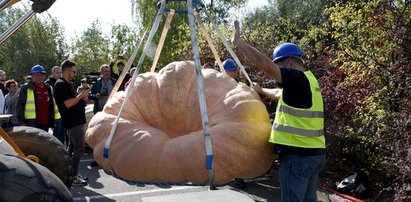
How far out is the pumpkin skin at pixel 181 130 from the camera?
3.06m

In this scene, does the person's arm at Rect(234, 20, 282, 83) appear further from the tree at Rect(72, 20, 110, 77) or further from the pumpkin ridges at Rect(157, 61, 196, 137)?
the tree at Rect(72, 20, 110, 77)

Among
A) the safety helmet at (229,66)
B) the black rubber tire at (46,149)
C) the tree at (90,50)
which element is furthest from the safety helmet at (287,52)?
the tree at (90,50)

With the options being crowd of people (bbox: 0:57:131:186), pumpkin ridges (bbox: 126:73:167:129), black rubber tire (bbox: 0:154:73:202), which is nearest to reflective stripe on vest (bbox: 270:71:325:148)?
pumpkin ridges (bbox: 126:73:167:129)

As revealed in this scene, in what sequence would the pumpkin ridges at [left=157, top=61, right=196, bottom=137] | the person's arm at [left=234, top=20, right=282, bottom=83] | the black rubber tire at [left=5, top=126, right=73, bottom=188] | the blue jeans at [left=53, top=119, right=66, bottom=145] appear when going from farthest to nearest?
the blue jeans at [left=53, top=119, right=66, bottom=145] → the black rubber tire at [left=5, top=126, right=73, bottom=188] → the pumpkin ridges at [left=157, top=61, right=196, bottom=137] → the person's arm at [left=234, top=20, right=282, bottom=83]

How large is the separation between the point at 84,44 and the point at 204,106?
36.5 m

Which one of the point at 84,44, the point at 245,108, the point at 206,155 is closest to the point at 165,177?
the point at 206,155

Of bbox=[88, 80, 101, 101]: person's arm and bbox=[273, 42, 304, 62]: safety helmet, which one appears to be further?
bbox=[88, 80, 101, 101]: person's arm

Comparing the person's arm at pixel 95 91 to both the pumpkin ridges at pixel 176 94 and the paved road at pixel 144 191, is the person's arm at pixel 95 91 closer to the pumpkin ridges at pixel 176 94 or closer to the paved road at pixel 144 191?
the paved road at pixel 144 191

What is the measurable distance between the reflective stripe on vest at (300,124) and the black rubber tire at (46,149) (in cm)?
301

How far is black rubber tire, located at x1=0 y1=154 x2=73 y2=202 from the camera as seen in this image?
9.09 ft

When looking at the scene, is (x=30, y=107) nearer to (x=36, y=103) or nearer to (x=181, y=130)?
(x=36, y=103)

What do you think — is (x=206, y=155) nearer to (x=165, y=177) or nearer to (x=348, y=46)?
(x=165, y=177)

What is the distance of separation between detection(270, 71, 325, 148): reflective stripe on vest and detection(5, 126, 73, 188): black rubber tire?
3010mm

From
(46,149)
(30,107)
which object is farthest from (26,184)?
(30,107)
